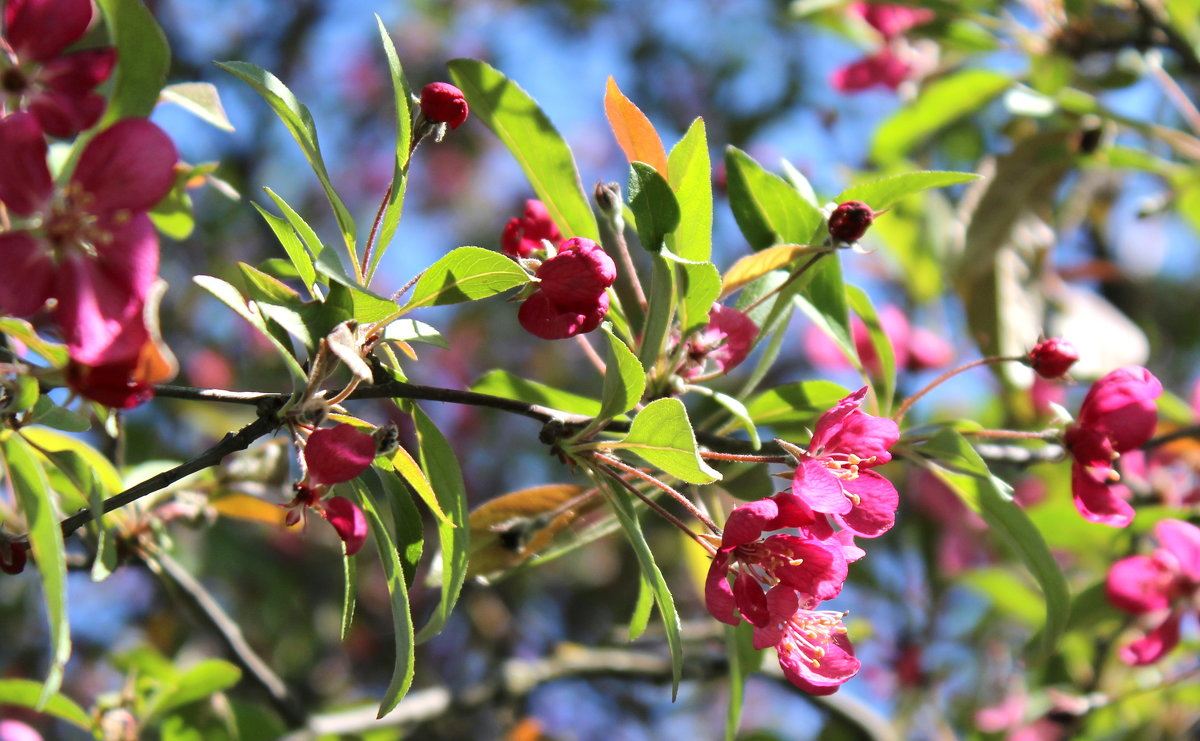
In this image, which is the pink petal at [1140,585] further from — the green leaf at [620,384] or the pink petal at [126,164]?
the pink petal at [126,164]

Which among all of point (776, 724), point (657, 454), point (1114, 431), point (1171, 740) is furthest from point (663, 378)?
point (776, 724)

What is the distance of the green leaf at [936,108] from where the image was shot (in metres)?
2.47

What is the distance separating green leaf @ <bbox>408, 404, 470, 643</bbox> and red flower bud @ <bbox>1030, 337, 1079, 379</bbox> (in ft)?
2.51

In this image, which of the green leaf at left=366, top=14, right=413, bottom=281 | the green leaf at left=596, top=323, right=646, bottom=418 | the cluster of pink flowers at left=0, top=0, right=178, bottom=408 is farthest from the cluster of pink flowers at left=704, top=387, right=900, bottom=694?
the cluster of pink flowers at left=0, top=0, right=178, bottom=408

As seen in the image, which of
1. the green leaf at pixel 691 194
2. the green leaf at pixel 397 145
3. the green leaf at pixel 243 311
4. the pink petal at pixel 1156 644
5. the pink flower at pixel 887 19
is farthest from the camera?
the pink flower at pixel 887 19

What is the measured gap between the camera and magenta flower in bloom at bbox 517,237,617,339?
1159 mm

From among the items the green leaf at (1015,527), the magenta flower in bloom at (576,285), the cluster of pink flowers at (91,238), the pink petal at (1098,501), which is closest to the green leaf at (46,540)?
the cluster of pink flowers at (91,238)

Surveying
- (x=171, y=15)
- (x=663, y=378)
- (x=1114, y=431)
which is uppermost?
(x=663, y=378)

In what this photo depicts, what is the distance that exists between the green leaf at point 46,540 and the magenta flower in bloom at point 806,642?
66 centimetres

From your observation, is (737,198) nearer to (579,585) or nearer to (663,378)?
(663,378)

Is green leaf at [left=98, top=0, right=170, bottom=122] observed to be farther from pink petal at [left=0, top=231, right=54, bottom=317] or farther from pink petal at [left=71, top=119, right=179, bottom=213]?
pink petal at [left=0, top=231, right=54, bottom=317]

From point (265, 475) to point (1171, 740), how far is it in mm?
2085

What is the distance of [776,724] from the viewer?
5.53 m

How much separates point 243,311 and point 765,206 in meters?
0.72
